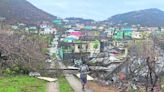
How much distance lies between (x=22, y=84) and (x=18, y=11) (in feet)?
155

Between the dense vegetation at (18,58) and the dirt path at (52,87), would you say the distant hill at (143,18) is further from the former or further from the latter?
the dirt path at (52,87)

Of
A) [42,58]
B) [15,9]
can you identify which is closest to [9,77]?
[42,58]

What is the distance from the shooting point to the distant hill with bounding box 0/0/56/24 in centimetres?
5887

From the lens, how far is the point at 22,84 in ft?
62.6

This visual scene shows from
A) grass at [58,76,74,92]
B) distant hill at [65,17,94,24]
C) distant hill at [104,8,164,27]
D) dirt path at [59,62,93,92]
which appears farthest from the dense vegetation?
distant hill at [65,17,94,24]

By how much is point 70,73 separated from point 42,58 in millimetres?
1923

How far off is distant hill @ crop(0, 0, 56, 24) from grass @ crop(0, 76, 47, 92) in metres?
36.1

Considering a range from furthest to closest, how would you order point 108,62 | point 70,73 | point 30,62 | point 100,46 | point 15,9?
point 15,9 → point 100,46 → point 108,62 → point 70,73 → point 30,62

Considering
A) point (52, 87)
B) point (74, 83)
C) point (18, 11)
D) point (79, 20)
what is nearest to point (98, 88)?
point (74, 83)

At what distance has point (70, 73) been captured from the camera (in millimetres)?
25297

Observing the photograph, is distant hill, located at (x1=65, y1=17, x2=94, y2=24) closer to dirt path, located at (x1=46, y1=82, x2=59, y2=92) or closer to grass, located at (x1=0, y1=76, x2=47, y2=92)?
grass, located at (x1=0, y1=76, x2=47, y2=92)

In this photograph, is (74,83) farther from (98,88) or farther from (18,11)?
(18,11)

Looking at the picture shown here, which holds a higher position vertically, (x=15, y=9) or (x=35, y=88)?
(x=15, y=9)

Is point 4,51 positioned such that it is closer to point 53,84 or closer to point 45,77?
point 45,77
